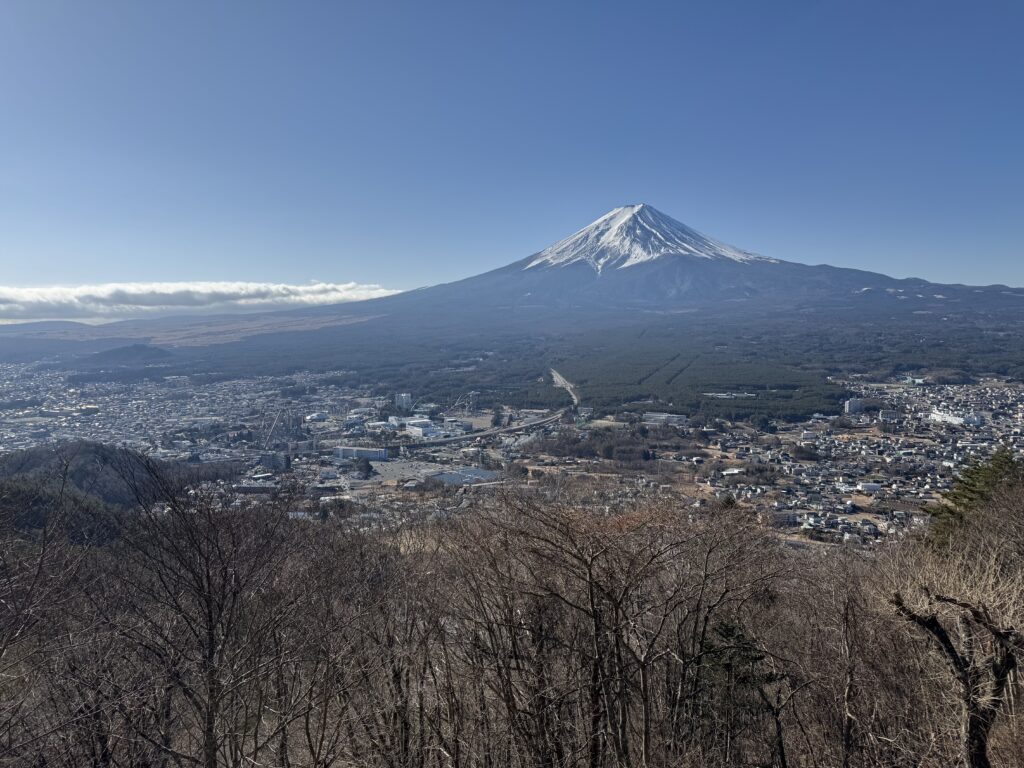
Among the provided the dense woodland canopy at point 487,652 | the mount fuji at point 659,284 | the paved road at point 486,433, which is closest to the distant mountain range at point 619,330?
the mount fuji at point 659,284

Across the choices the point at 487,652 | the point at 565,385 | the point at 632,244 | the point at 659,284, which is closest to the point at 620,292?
the point at 659,284

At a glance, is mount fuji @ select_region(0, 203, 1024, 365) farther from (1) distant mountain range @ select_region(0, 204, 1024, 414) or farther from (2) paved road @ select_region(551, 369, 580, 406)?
(2) paved road @ select_region(551, 369, 580, 406)

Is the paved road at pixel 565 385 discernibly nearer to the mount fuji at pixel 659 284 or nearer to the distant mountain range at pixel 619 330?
the distant mountain range at pixel 619 330

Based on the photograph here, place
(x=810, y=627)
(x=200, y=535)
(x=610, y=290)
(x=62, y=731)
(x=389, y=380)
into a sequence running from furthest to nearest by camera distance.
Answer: (x=610, y=290) → (x=389, y=380) → (x=810, y=627) → (x=200, y=535) → (x=62, y=731)

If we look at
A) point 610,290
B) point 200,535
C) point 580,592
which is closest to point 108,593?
point 200,535

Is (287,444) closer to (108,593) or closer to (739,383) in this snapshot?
(108,593)
